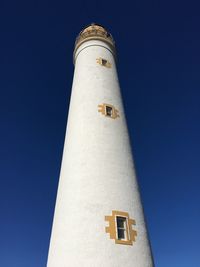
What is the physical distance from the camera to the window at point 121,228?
8240mm

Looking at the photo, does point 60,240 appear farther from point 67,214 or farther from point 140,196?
Result: point 140,196

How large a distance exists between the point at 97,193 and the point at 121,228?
1.42m

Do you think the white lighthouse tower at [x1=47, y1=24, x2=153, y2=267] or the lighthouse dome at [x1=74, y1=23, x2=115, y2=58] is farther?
the lighthouse dome at [x1=74, y1=23, x2=115, y2=58]

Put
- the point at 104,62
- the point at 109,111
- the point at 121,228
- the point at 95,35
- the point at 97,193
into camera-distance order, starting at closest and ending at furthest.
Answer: the point at 121,228, the point at 97,193, the point at 109,111, the point at 104,62, the point at 95,35

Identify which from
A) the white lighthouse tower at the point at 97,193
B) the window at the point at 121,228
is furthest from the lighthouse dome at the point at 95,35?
the window at the point at 121,228

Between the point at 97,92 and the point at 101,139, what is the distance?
3.06m

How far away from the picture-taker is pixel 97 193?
8742 mm

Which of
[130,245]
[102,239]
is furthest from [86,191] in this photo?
[130,245]

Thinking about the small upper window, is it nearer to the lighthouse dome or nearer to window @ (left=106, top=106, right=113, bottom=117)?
the lighthouse dome

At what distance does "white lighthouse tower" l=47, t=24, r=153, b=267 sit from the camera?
771 centimetres

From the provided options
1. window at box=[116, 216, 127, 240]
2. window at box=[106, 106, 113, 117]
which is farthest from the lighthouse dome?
window at box=[116, 216, 127, 240]

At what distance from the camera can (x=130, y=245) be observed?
8.03m

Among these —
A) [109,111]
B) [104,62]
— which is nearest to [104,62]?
[104,62]

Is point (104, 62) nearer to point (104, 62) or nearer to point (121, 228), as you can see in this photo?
Result: point (104, 62)
